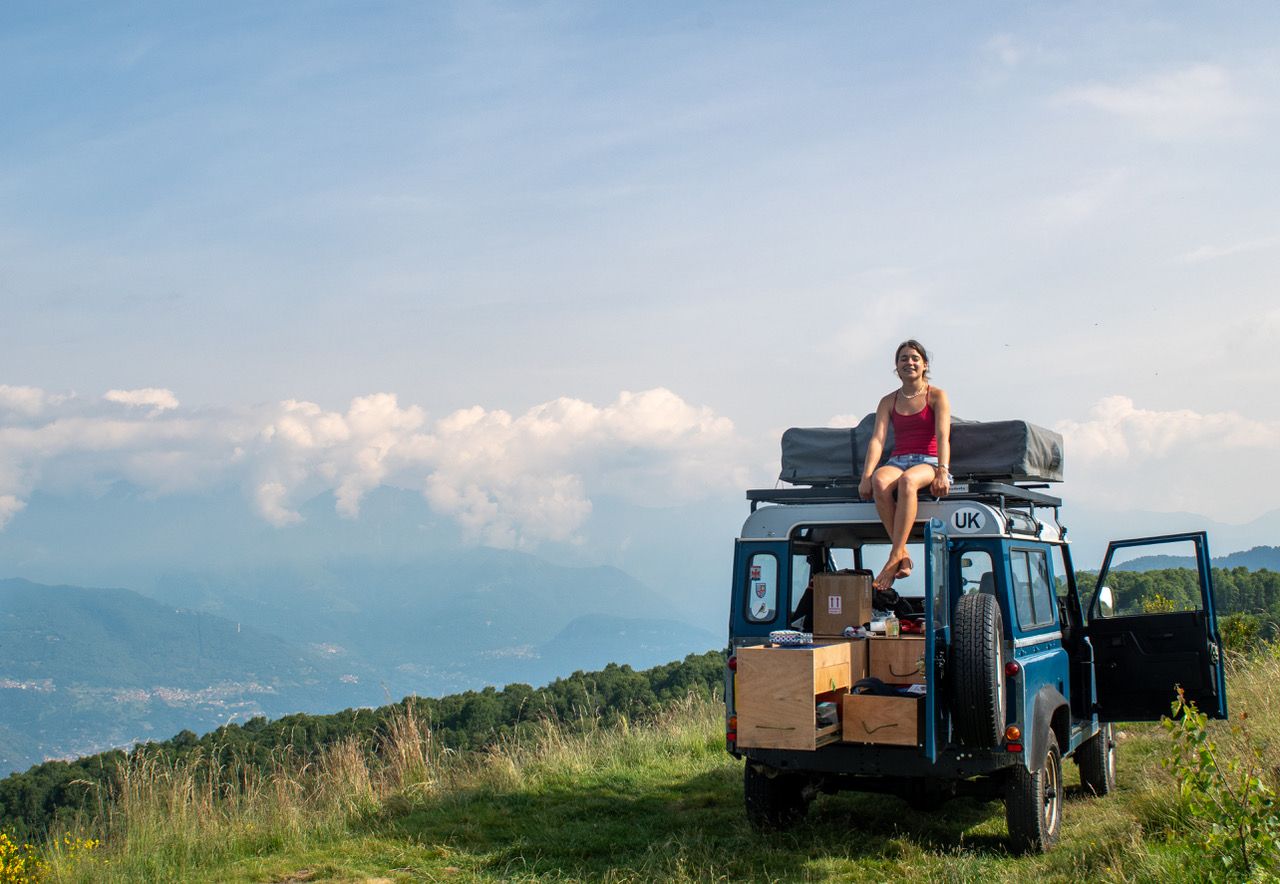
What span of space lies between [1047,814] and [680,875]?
8.02 ft

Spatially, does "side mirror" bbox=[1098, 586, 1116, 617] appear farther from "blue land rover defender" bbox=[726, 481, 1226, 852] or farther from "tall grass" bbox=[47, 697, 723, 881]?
"tall grass" bbox=[47, 697, 723, 881]

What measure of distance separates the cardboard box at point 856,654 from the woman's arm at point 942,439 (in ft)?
3.67

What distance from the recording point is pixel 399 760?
401 inches

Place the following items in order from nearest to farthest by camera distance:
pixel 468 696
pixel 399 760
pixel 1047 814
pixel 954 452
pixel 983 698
A: pixel 983 698 → pixel 1047 814 → pixel 954 452 → pixel 399 760 → pixel 468 696

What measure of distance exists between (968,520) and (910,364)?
1348 millimetres

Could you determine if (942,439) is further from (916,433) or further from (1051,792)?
(1051,792)

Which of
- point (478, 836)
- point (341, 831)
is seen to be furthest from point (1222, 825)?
point (341, 831)

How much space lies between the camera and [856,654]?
670 cm

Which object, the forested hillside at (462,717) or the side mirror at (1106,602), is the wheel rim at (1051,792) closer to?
the side mirror at (1106,602)

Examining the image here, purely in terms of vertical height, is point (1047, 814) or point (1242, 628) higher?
point (1242, 628)

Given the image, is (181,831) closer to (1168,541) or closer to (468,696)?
(1168,541)

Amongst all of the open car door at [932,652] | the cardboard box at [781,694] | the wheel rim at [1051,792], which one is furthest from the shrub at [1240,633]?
the cardboard box at [781,694]

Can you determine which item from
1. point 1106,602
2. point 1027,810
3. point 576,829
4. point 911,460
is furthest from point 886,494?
point 576,829

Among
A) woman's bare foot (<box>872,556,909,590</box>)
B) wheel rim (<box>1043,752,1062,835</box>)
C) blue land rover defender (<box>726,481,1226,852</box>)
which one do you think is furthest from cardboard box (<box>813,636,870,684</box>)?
wheel rim (<box>1043,752,1062,835</box>)
